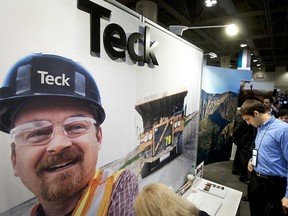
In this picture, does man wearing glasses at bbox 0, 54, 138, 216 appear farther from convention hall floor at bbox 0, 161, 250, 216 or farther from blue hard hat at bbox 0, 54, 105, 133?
convention hall floor at bbox 0, 161, 250, 216

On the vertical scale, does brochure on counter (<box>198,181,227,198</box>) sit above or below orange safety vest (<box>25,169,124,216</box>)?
below

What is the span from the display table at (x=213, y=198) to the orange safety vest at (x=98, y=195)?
5.10ft

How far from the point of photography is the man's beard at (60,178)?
1.02 metres

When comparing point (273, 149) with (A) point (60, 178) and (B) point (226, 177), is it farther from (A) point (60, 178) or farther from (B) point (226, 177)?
(B) point (226, 177)

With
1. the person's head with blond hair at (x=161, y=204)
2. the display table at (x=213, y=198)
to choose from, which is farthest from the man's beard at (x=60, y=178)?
the display table at (x=213, y=198)

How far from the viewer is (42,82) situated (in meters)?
0.95

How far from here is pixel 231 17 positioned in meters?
6.06

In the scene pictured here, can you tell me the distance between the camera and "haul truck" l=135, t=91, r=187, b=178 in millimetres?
1815

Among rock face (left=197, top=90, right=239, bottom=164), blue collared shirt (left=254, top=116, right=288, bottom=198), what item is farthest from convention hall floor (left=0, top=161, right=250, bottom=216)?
blue collared shirt (left=254, top=116, right=288, bottom=198)

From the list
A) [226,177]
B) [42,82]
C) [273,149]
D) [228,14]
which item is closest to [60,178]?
[42,82]

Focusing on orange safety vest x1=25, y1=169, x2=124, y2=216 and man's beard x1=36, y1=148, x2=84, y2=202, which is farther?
orange safety vest x1=25, y1=169, x2=124, y2=216

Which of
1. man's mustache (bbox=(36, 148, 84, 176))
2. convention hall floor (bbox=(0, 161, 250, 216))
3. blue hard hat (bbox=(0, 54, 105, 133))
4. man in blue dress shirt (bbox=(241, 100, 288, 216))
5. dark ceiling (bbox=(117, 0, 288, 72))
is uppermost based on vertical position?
dark ceiling (bbox=(117, 0, 288, 72))

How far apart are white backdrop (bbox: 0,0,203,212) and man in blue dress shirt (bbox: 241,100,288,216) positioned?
1069 millimetres

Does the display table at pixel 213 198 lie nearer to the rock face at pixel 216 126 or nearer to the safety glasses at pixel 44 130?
the safety glasses at pixel 44 130
